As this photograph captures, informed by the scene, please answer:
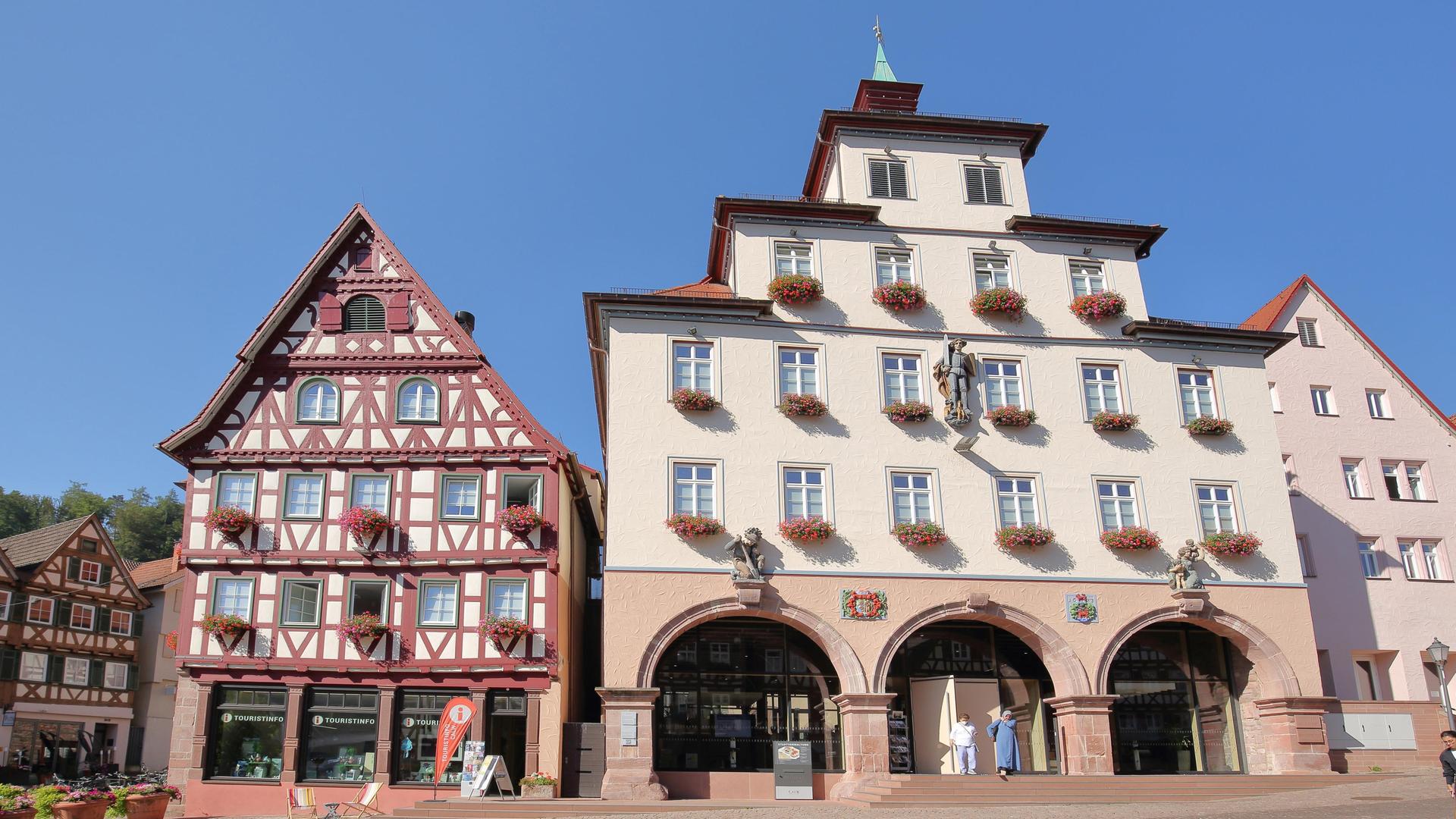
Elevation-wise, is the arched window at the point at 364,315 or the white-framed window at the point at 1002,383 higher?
the arched window at the point at 364,315

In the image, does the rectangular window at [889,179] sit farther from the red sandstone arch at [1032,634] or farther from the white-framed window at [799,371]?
the red sandstone arch at [1032,634]

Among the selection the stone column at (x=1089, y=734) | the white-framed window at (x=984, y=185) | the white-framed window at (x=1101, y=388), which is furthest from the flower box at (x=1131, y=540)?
the white-framed window at (x=984, y=185)

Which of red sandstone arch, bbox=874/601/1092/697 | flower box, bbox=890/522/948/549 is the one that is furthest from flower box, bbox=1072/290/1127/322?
red sandstone arch, bbox=874/601/1092/697

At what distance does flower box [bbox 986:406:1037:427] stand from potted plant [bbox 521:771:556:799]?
A: 12.7 meters

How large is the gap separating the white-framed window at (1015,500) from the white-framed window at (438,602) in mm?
12412

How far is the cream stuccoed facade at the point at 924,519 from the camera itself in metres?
25.5

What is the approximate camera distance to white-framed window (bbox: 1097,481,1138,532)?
89.5 feet

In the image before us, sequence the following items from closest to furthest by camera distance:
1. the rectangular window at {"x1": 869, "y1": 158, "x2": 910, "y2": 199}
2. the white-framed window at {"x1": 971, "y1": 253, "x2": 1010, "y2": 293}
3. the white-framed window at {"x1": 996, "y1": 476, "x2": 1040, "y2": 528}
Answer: the white-framed window at {"x1": 996, "y1": 476, "x2": 1040, "y2": 528}, the white-framed window at {"x1": 971, "y1": 253, "x2": 1010, "y2": 293}, the rectangular window at {"x1": 869, "y1": 158, "x2": 910, "y2": 199}

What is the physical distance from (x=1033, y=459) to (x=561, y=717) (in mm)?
12222

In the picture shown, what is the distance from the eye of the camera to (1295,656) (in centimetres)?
2669

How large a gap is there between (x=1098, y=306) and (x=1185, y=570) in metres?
6.69

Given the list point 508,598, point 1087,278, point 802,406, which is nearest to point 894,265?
point 802,406

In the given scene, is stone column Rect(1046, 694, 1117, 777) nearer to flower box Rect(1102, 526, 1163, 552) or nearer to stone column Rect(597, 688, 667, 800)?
flower box Rect(1102, 526, 1163, 552)

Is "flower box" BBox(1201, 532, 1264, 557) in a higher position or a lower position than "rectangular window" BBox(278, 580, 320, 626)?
higher
